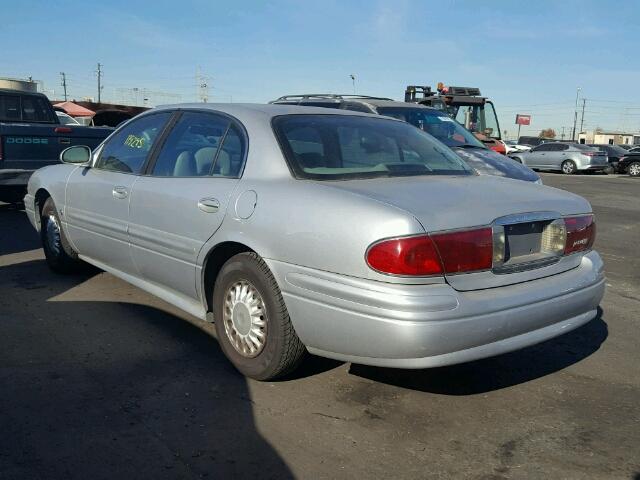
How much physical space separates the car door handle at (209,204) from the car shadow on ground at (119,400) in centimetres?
93

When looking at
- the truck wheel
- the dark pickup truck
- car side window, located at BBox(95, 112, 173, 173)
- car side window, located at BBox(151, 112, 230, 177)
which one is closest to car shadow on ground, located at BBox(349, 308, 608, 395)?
car side window, located at BBox(151, 112, 230, 177)

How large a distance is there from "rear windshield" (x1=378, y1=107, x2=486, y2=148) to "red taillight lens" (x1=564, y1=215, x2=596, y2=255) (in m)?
6.00

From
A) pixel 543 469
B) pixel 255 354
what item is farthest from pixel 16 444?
pixel 543 469

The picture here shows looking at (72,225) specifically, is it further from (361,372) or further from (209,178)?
(361,372)

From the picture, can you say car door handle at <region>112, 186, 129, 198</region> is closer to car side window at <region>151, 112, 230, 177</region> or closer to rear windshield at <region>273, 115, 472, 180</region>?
car side window at <region>151, 112, 230, 177</region>

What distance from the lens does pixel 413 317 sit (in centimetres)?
278

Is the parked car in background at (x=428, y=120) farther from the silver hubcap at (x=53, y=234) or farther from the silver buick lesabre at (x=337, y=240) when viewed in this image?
the silver buick lesabre at (x=337, y=240)

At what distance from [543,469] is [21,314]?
369 cm

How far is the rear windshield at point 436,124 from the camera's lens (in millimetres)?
9555

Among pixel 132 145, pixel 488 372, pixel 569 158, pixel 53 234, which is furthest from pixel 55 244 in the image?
pixel 569 158

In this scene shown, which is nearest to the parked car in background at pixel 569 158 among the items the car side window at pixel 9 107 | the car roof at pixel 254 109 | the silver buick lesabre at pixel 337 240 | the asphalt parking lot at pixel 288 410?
the car side window at pixel 9 107

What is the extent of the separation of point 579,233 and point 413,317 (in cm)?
132

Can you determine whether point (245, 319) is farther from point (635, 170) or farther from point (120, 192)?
point (635, 170)

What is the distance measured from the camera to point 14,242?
7.30 m
